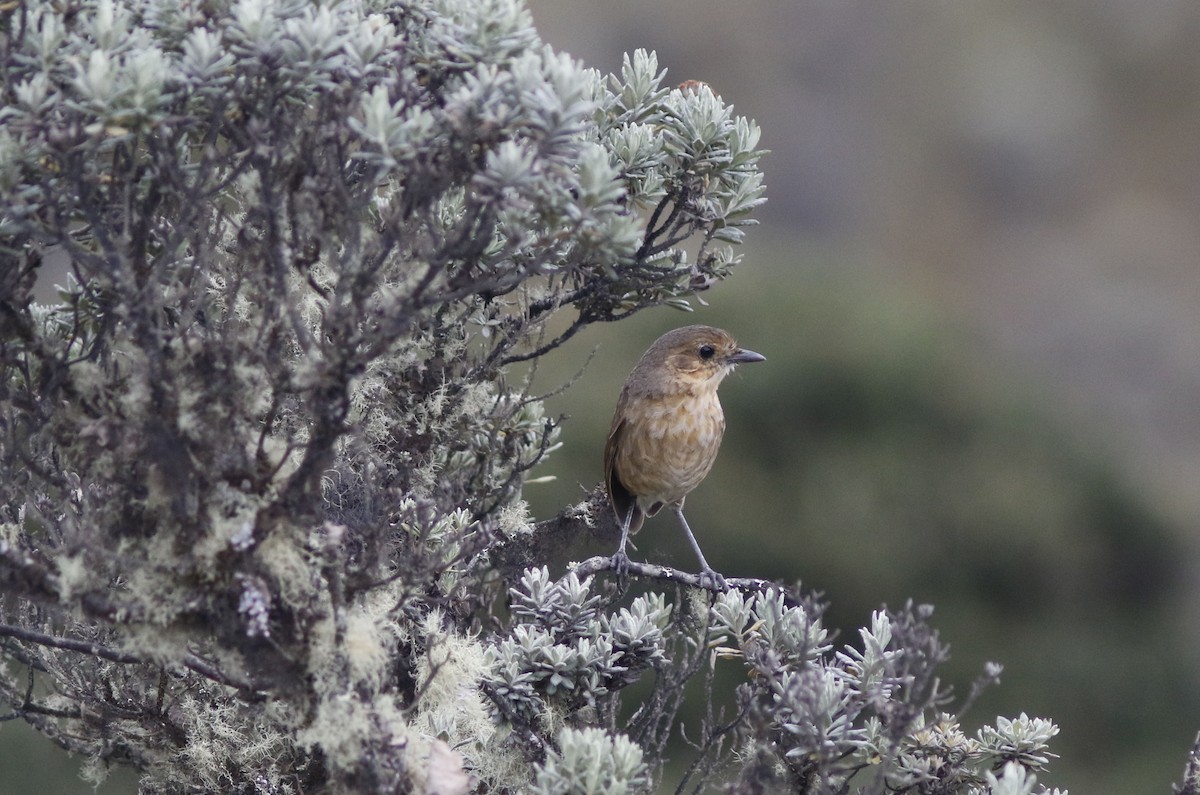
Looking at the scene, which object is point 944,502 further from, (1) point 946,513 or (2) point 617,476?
(2) point 617,476

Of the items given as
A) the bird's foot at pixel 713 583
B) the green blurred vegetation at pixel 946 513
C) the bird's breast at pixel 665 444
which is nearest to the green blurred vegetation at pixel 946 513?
the green blurred vegetation at pixel 946 513

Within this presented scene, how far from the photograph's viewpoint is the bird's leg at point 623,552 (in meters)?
4.81

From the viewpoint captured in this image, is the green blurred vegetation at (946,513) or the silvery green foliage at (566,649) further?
the green blurred vegetation at (946,513)

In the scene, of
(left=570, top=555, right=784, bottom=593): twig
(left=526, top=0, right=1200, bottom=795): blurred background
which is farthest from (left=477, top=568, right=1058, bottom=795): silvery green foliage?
(left=526, top=0, right=1200, bottom=795): blurred background

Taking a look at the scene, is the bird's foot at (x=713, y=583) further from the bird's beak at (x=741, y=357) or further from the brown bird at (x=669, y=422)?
the bird's beak at (x=741, y=357)

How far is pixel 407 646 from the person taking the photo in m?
4.08

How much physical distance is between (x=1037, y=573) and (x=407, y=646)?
10215 millimetres

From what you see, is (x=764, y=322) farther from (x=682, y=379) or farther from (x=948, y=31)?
(x=948, y=31)

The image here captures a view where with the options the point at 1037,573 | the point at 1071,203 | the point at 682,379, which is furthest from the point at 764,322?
the point at 1071,203

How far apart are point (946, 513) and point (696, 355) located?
7531mm

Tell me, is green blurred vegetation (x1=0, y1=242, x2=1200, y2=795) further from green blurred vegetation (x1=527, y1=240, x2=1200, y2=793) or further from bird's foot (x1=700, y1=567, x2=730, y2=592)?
bird's foot (x1=700, y1=567, x2=730, y2=592)

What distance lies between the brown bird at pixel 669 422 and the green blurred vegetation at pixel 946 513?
5.65 meters

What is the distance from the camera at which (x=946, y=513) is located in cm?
1295

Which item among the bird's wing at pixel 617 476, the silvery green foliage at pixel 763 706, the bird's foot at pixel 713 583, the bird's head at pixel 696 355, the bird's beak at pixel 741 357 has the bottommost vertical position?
the silvery green foliage at pixel 763 706
